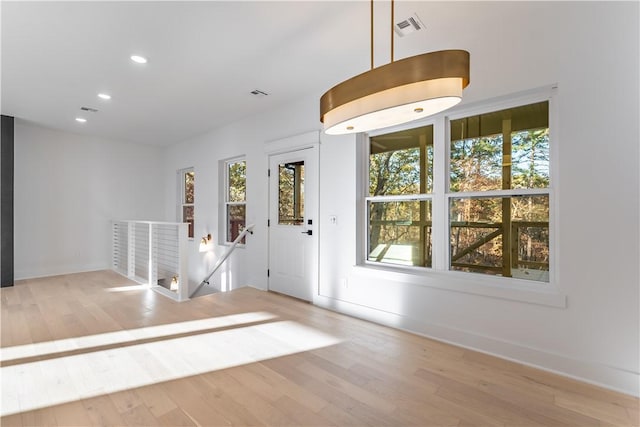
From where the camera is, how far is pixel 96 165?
594 cm

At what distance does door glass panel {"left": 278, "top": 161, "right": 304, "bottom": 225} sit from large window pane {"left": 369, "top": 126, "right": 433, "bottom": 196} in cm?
108

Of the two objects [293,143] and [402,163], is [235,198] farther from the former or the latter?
[402,163]

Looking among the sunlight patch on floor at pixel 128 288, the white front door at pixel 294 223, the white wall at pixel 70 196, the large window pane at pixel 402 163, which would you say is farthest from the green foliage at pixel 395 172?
the white wall at pixel 70 196

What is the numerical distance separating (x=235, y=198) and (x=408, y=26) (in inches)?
156

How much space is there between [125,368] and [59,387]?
37 centimetres

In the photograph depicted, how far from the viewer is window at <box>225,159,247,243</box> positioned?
5.32 m

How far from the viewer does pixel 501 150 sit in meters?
2.58

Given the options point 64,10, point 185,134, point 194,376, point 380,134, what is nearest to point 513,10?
point 380,134

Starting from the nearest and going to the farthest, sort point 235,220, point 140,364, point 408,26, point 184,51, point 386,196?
point 140,364
point 408,26
point 184,51
point 386,196
point 235,220

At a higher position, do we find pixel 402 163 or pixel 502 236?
pixel 402 163

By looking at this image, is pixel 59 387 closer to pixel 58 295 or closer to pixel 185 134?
pixel 58 295

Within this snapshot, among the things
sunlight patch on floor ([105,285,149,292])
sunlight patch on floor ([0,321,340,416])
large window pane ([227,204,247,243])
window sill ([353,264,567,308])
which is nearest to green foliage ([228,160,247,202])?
large window pane ([227,204,247,243])

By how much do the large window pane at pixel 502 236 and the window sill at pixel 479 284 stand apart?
3.2 inches

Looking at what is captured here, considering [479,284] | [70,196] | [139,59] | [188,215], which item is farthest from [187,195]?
[479,284]
